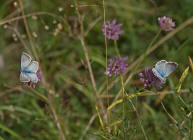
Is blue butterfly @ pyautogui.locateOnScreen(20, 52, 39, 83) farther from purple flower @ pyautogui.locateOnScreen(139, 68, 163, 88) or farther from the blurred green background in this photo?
the blurred green background

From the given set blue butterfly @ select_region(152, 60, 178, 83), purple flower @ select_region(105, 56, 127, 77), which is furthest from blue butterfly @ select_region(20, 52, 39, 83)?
blue butterfly @ select_region(152, 60, 178, 83)

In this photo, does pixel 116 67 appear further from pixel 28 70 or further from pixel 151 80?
pixel 28 70

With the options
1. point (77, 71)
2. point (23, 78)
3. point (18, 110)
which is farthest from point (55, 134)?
point (23, 78)

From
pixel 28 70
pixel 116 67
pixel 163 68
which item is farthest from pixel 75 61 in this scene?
pixel 163 68

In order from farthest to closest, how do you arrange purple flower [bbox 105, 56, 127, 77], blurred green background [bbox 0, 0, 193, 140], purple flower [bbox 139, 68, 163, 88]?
blurred green background [bbox 0, 0, 193, 140] < purple flower [bbox 105, 56, 127, 77] < purple flower [bbox 139, 68, 163, 88]

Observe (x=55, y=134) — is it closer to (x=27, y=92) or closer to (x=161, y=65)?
(x=27, y=92)

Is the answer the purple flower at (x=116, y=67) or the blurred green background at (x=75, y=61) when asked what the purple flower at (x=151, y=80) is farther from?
the blurred green background at (x=75, y=61)
